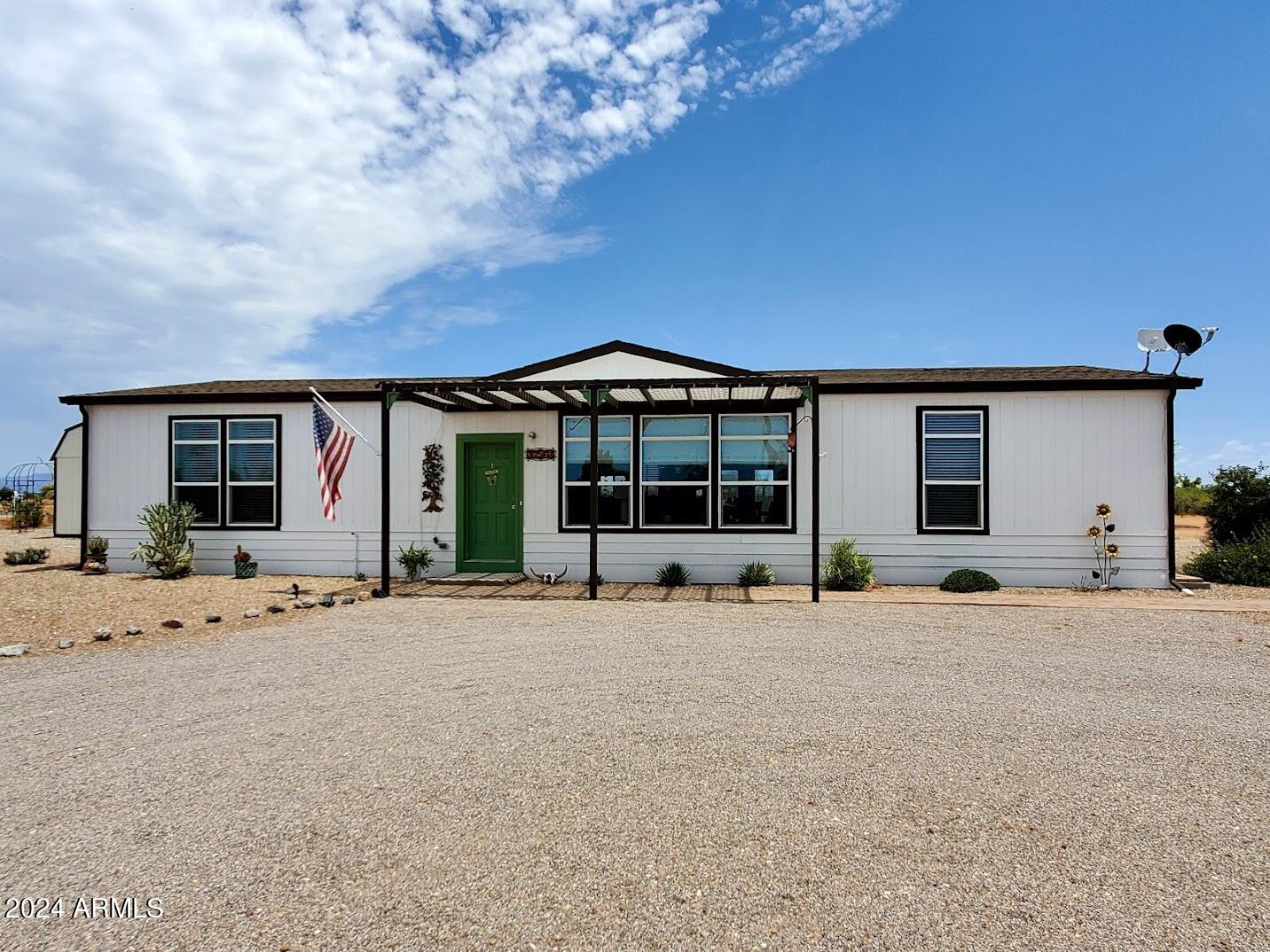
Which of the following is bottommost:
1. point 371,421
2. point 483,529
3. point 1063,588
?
point 1063,588

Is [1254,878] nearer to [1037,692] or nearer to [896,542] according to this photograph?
[1037,692]

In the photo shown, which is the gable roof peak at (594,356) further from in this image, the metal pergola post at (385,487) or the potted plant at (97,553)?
the potted plant at (97,553)

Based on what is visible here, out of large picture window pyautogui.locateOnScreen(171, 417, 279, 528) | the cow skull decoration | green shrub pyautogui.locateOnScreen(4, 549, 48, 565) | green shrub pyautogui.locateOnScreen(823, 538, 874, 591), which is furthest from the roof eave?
green shrub pyautogui.locateOnScreen(4, 549, 48, 565)

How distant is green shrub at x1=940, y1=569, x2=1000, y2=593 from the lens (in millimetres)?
10430

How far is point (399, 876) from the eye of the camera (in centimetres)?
273

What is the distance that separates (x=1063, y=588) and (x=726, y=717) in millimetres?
8319

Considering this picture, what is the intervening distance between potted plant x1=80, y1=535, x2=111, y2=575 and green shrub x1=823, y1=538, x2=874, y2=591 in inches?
452

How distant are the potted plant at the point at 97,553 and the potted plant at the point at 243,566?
2242 millimetres

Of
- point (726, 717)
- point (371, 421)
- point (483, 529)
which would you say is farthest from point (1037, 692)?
point (371, 421)

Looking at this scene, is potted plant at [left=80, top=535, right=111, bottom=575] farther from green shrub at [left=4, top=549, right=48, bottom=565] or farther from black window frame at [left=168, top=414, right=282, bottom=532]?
green shrub at [left=4, top=549, right=48, bottom=565]

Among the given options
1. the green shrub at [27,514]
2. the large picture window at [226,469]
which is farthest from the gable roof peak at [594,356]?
the green shrub at [27,514]

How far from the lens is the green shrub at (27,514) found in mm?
21531

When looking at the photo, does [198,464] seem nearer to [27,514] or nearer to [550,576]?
[550,576]

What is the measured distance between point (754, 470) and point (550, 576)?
138 inches
